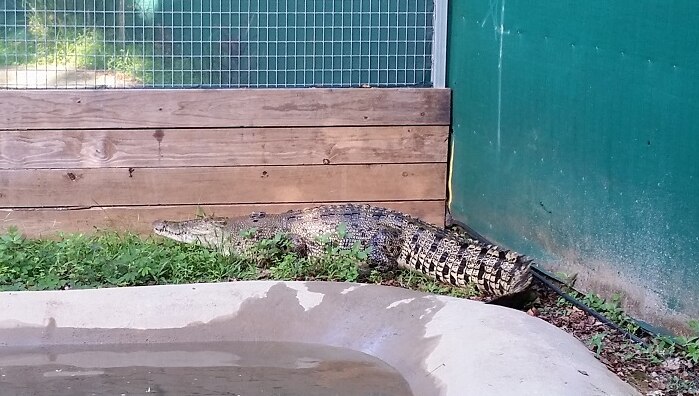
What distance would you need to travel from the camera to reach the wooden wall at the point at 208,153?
5461 millimetres

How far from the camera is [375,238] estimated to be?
5.26 meters

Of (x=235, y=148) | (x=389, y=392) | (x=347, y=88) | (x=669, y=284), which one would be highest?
(x=347, y=88)

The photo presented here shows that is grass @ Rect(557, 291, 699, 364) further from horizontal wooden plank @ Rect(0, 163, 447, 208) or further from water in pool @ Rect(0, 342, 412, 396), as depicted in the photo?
horizontal wooden plank @ Rect(0, 163, 447, 208)

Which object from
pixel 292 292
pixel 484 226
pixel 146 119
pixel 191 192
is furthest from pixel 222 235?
pixel 484 226

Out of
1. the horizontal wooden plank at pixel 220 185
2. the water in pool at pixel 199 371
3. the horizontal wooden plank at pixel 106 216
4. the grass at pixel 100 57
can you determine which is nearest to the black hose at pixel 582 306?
the water in pool at pixel 199 371

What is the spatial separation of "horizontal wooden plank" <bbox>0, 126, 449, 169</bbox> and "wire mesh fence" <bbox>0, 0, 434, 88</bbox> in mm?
311

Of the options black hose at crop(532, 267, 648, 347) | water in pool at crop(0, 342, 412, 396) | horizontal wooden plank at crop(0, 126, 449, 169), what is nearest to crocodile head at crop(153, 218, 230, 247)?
horizontal wooden plank at crop(0, 126, 449, 169)

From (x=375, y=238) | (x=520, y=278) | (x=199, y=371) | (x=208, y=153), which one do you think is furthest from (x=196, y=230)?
(x=520, y=278)

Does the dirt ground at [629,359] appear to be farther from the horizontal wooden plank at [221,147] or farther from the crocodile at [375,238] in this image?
the horizontal wooden plank at [221,147]

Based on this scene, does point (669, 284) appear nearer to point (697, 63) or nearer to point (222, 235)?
point (697, 63)

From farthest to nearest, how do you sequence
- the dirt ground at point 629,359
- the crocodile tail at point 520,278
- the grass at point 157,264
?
1. the grass at point 157,264
2. the crocodile tail at point 520,278
3. the dirt ground at point 629,359

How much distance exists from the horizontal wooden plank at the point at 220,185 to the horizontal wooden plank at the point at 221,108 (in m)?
0.28

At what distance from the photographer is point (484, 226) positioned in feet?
18.5

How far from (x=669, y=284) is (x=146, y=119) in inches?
125
